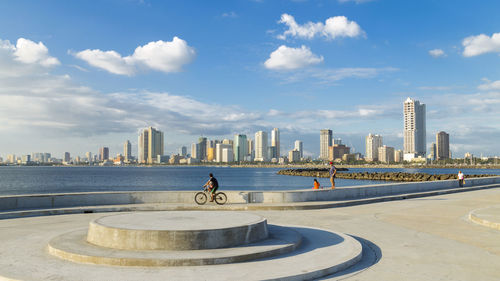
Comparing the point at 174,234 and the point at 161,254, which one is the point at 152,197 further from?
the point at 161,254

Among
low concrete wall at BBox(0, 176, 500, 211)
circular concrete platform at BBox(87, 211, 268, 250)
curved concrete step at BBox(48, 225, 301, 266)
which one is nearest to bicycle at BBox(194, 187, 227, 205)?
low concrete wall at BBox(0, 176, 500, 211)

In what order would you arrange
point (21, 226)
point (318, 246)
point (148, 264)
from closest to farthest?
1. point (148, 264)
2. point (318, 246)
3. point (21, 226)

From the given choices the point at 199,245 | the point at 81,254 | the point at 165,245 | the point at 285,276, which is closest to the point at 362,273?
the point at 285,276

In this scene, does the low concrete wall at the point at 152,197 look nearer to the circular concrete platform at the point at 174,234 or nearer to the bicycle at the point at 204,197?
the bicycle at the point at 204,197

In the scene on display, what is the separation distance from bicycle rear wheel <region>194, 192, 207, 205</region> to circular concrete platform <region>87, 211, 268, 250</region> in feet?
26.5

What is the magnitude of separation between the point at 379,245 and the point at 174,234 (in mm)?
5533

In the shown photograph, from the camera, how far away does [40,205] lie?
17188 mm

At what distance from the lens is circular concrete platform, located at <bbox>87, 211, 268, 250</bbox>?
8.79 m

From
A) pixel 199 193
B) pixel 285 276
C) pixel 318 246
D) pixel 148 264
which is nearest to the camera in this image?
pixel 285 276

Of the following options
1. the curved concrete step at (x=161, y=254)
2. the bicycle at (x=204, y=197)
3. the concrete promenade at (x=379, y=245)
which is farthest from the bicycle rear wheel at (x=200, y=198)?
the curved concrete step at (x=161, y=254)

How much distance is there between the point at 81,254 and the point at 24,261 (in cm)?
119

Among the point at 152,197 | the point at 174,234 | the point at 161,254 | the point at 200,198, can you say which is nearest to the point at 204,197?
the point at 200,198

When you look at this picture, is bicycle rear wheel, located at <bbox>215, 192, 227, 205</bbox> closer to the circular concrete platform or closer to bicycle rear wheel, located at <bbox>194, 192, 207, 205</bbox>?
bicycle rear wheel, located at <bbox>194, 192, 207, 205</bbox>

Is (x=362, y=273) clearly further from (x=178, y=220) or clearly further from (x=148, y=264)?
(x=178, y=220)
